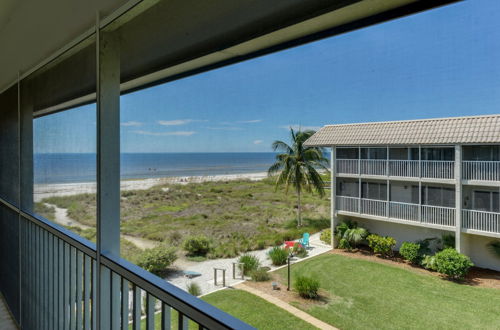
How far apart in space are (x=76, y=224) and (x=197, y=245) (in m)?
1.11

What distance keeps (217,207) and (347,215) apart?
0.50 m

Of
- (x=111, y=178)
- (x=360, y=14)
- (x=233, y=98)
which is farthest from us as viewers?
(x=111, y=178)

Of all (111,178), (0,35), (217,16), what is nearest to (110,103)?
(111,178)

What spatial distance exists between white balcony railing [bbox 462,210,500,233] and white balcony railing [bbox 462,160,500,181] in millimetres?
59

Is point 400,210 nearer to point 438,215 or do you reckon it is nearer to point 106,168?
point 438,215

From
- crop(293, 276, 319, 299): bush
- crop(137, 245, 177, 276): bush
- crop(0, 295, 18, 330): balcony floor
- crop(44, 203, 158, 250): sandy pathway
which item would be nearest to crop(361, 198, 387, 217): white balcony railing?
crop(293, 276, 319, 299): bush

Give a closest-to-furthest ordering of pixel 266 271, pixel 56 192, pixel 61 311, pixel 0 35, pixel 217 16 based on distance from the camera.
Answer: pixel 266 271, pixel 217 16, pixel 61 311, pixel 56 192, pixel 0 35

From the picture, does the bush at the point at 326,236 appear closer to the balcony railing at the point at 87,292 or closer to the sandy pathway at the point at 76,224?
the balcony railing at the point at 87,292

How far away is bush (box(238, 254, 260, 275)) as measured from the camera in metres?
0.92

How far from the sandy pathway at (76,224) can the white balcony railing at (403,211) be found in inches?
36.0

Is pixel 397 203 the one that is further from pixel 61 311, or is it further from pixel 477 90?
pixel 61 311

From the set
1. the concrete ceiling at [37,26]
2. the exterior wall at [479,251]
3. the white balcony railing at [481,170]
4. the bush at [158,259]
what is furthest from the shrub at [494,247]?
the concrete ceiling at [37,26]

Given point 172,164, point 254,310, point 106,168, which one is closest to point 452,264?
point 254,310

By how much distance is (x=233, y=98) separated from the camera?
1.02 m
